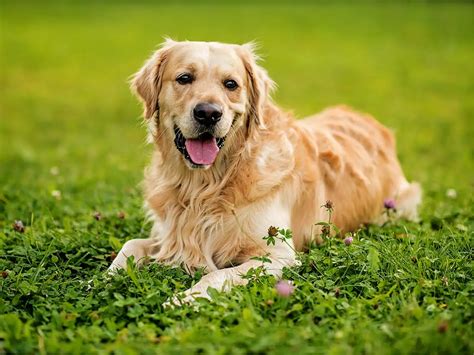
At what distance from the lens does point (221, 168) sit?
4484mm

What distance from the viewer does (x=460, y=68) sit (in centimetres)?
1434

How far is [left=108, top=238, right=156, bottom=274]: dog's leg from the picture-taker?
4.23 meters

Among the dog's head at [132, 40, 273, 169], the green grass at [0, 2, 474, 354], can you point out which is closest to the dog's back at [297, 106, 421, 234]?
the green grass at [0, 2, 474, 354]

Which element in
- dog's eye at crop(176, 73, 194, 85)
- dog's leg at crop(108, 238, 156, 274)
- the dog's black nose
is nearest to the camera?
the dog's black nose

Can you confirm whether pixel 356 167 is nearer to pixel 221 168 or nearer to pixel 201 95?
pixel 221 168

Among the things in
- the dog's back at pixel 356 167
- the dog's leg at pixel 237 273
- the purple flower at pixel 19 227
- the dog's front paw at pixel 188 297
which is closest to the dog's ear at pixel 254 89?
the dog's back at pixel 356 167

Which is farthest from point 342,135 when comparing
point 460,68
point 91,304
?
point 460,68

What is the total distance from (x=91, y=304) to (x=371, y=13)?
21196 mm

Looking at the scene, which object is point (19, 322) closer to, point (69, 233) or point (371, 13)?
point (69, 233)

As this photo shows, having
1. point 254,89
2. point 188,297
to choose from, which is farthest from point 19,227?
point 254,89

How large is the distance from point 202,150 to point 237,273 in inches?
34.1

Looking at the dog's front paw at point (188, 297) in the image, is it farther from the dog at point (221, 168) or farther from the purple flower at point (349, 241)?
the purple flower at point (349, 241)

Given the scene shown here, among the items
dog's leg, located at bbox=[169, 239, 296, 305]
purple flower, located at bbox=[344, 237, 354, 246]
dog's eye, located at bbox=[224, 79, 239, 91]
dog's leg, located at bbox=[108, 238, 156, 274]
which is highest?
dog's eye, located at bbox=[224, 79, 239, 91]

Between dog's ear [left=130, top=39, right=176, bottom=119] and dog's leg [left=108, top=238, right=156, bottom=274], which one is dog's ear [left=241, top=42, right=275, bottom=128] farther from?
dog's leg [left=108, top=238, right=156, bottom=274]
